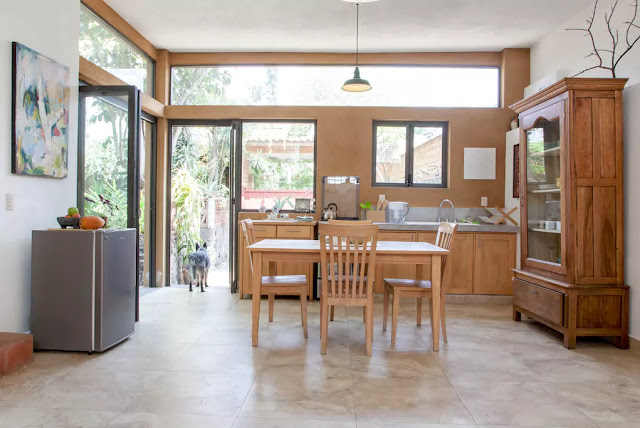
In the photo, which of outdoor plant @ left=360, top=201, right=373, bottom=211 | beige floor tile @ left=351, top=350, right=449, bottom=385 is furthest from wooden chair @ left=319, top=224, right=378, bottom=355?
outdoor plant @ left=360, top=201, right=373, bottom=211

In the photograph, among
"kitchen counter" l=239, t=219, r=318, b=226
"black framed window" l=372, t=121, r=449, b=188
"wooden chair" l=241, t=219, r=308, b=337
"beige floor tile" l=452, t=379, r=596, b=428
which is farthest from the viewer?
"black framed window" l=372, t=121, r=449, b=188

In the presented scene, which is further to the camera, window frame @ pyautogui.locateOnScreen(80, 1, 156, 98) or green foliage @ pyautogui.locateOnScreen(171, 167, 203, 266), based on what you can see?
green foliage @ pyautogui.locateOnScreen(171, 167, 203, 266)

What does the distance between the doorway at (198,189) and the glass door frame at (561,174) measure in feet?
11.5

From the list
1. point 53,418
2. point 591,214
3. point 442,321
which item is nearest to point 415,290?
point 442,321

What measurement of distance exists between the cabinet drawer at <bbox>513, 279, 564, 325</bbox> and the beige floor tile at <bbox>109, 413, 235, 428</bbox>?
2.68 metres

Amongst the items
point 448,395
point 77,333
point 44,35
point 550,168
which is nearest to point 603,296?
point 550,168

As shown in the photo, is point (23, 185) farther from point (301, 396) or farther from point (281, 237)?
point (281, 237)

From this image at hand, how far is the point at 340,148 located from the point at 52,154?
325cm

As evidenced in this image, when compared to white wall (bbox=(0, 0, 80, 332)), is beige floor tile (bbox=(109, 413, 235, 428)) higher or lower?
lower

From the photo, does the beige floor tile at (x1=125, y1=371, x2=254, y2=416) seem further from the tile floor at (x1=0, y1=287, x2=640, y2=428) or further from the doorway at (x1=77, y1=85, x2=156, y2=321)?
the doorway at (x1=77, y1=85, x2=156, y2=321)

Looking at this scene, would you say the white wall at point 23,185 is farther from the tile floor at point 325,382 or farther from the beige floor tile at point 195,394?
the beige floor tile at point 195,394

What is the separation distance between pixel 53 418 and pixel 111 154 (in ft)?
8.64

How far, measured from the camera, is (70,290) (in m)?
3.05

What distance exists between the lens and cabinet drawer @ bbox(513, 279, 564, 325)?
3.47 metres
